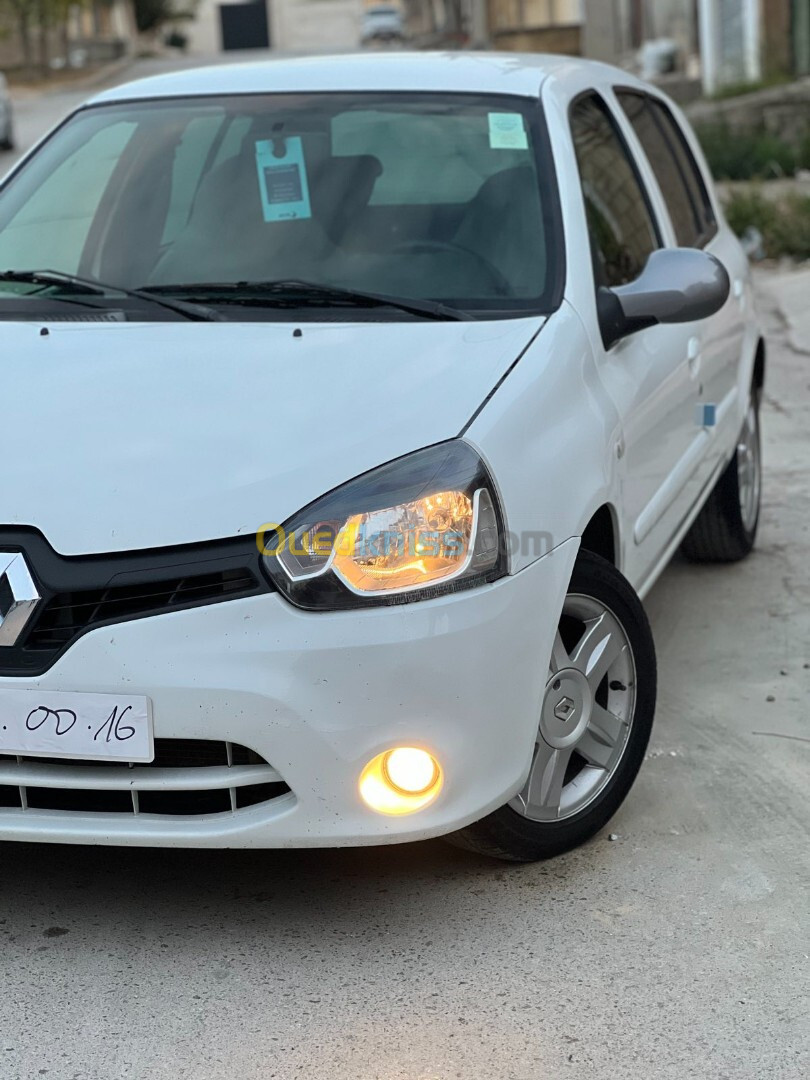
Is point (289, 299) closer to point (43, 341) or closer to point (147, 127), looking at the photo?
point (43, 341)

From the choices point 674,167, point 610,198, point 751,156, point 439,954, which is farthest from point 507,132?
point 751,156

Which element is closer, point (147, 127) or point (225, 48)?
point (147, 127)

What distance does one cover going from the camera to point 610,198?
13.0 ft

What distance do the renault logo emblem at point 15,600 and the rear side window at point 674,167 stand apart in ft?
8.71

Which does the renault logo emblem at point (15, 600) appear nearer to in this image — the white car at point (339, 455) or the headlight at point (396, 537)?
the white car at point (339, 455)

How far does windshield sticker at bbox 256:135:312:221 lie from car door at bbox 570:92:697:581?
676 millimetres

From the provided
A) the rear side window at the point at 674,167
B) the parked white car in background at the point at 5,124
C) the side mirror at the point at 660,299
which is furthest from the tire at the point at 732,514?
the parked white car in background at the point at 5,124

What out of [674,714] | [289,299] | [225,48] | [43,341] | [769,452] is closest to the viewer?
[43,341]

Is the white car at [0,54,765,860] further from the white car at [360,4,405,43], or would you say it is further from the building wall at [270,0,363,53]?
the building wall at [270,0,363,53]

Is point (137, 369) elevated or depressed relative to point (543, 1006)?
elevated

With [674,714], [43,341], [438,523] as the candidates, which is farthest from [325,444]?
[674,714]

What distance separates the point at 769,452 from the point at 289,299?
363cm

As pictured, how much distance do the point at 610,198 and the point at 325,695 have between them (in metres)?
1.95

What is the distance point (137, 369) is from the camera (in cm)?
299
